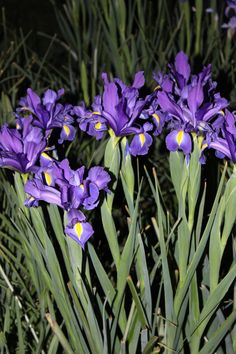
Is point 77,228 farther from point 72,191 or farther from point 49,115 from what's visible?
point 49,115

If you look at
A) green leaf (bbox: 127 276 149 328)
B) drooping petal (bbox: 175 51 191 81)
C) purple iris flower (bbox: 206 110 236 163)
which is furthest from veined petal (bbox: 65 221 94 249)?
drooping petal (bbox: 175 51 191 81)

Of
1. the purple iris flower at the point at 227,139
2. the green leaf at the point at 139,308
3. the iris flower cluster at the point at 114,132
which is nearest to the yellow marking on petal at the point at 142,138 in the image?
the iris flower cluster at the point at 114,132

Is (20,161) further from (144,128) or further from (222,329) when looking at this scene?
(222,329)

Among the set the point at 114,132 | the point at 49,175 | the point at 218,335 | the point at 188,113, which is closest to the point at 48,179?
the point at 49,175

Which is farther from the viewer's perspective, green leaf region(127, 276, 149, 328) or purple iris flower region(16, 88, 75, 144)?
purple iris flower region(16, 88, 75, 144)

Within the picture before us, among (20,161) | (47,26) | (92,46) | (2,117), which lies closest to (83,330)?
(20,161)

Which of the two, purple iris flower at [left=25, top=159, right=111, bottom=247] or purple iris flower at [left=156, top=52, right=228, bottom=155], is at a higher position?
purple iris flower at [left=156, top=52, right=228, bottom=155]

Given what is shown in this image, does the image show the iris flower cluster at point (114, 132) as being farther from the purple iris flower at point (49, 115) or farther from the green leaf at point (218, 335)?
the green leaf at point (218, 335)

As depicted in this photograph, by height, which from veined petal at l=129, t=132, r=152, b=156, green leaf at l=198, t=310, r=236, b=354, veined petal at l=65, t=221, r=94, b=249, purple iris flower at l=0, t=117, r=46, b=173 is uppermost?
purple iris flower at l=0, t=117, r=46, b=173

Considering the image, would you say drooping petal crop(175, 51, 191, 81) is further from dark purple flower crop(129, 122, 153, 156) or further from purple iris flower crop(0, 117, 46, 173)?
purple iris flower crop(0, 117, 46, 173)
